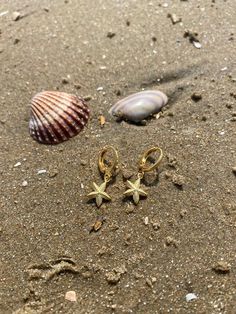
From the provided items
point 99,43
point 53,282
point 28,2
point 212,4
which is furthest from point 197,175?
point 28,2

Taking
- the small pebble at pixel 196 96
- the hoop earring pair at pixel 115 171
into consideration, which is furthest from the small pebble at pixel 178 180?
the small pebble at pixel 196 96

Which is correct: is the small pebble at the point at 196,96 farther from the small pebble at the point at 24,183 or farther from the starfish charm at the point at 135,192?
the small pebble at the point at 24,183

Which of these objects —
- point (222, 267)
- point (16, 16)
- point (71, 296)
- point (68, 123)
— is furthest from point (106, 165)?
point (16, 16)

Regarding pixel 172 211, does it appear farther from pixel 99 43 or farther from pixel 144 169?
pixel 99 43

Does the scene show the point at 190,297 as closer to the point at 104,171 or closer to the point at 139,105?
the point at 104,171

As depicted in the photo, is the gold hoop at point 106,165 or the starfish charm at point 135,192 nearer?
the starfish charm at point 135,192

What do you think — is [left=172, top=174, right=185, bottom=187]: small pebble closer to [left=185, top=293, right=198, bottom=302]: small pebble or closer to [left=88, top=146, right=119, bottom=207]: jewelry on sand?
[left=88, top=146, right=119, bottom=207]: jewelry on sand

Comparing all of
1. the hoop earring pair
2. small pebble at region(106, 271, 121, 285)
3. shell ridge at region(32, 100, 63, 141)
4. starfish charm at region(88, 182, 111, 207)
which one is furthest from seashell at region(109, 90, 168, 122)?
small pebble at region(106, 271, 121, 285)
